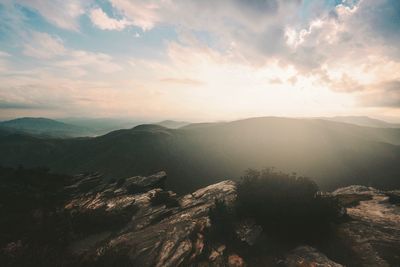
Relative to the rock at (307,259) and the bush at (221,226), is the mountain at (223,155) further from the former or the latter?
the rock at (307,259)

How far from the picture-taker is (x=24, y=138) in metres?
190

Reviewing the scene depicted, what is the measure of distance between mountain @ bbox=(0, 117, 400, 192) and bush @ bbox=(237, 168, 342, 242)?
64316 mm

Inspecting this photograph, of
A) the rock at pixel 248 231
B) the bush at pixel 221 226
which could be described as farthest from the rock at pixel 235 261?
the bush at pixel 221 226

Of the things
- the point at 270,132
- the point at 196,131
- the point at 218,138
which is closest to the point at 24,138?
the point at 196,131

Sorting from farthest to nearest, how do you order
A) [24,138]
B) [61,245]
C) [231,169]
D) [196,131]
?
1. [24,138]
2. [196,131]
3. [231,169]
4. [61,245]

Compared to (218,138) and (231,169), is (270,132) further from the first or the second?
(231,169)

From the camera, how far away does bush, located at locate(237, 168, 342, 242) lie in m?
9.94

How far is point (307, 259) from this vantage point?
8094mm

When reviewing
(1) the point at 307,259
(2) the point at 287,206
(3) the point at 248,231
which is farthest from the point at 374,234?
(3) the point at 248,231

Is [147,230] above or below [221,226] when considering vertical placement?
below

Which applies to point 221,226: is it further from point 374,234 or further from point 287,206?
point 374,234

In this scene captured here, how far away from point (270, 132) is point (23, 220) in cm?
14922

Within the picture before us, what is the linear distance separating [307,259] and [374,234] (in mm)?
3821

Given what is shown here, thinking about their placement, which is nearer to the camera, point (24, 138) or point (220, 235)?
point (220, 235)
